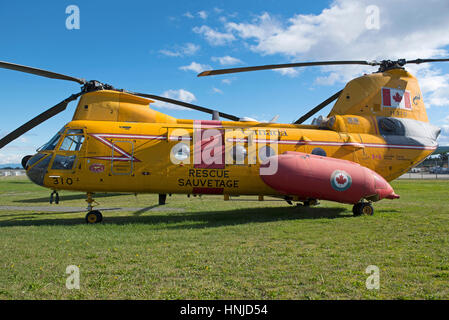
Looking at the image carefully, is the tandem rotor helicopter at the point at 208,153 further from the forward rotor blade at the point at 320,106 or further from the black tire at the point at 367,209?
the forward rotor blade at the point at 320,106

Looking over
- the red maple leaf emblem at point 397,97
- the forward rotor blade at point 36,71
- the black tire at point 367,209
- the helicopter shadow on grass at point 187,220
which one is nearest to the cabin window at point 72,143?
the forward rotor blade at point 36,71

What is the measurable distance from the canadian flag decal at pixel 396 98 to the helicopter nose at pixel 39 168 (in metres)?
14.6

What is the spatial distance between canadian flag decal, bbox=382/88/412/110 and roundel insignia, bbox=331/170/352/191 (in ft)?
16.7

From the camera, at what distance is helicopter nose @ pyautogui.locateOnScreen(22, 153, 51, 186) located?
11.5 meters

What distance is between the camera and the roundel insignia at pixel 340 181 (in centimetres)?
1123

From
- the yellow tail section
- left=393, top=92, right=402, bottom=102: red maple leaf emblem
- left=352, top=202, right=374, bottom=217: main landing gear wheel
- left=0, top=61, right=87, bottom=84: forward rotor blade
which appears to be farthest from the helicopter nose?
left=393, top=92, right=402, bottom=102: red maple leaf emblem

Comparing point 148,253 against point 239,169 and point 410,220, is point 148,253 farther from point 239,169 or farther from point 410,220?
point 410,220

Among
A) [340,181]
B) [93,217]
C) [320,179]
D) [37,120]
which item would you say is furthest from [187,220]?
[37,120]

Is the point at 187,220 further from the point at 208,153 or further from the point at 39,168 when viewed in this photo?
the point at 39,168

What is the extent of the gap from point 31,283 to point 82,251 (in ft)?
6.87

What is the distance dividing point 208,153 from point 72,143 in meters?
5.21

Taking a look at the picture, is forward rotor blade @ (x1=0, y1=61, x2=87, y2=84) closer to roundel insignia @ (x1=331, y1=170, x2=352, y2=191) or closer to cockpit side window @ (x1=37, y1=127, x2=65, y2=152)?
cockpit side window @ (x1=37, y1=127, x2=65, y2=152)

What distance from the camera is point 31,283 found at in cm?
509
